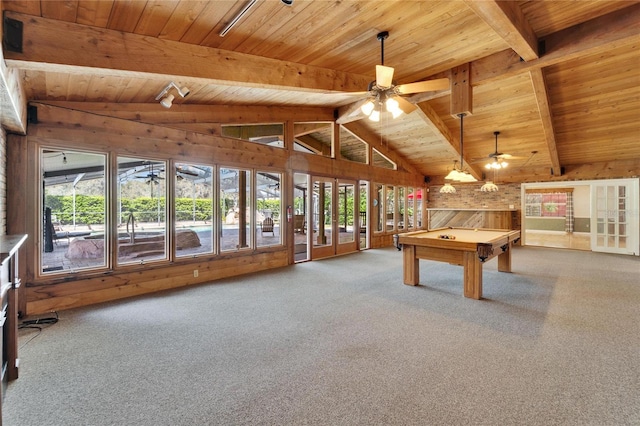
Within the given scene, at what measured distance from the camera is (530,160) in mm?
9141

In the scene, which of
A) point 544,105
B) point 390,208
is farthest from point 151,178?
point 544,105

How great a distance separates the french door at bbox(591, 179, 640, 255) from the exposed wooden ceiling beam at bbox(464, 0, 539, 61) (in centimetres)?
696

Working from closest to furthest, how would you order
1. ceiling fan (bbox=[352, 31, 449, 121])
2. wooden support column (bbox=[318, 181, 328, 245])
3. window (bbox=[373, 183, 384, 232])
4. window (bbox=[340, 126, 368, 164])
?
ceiling fan (bbox=[352, 31, 449, 121]), wooden support column (bbox=[318, 181, 328, 245]), window (bbox=[340, 126, 368, 164]), window (bbox=[373, 183, 384, 232])

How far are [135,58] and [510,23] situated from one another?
156 inches

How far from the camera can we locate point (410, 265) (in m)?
5.08

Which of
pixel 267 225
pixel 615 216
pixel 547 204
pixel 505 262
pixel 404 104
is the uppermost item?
pixel 404 104

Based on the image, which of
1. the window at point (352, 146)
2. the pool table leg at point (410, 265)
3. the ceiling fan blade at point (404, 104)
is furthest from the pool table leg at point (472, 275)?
the window at point (352, 146)

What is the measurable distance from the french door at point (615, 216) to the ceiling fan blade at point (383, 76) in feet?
29.4

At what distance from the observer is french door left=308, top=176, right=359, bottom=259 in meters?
7.88

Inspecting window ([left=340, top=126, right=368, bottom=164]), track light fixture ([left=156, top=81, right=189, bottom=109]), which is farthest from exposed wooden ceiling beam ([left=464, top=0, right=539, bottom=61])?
window ([left=340, top=126, right=368, bottom=164])

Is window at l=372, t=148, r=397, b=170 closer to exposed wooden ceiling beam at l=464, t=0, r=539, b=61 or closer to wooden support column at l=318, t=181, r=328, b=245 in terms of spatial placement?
wooden support column at l=318, t=181, r=328, b=245

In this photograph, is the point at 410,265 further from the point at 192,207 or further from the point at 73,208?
the point at 73,208

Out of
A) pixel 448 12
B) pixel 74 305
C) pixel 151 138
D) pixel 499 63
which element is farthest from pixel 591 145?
pixel 74 305

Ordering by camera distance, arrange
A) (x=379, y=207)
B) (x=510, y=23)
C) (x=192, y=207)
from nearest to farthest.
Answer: (x=510, y=23) → (x=192, y=207) → (x=379, y=207)
